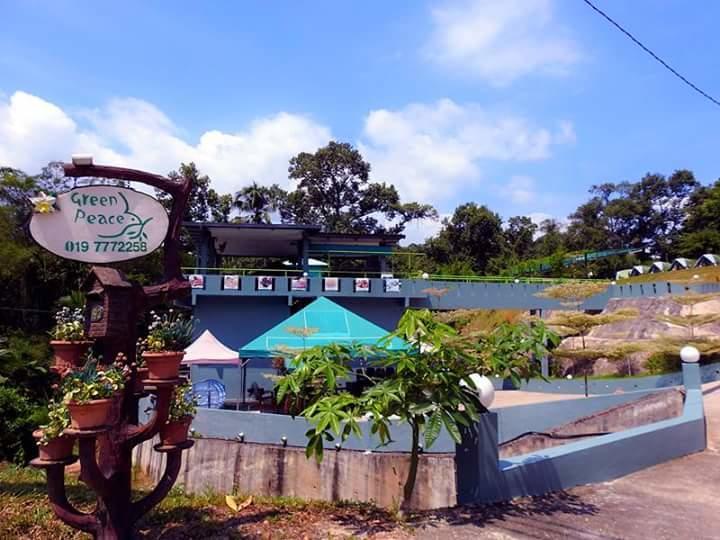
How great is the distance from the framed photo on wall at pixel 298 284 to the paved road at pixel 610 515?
13.6 meters

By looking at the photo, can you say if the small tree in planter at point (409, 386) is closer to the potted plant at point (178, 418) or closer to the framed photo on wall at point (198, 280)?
the potted plant at point (178, 418)

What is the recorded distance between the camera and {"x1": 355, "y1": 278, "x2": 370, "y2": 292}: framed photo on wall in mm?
18203

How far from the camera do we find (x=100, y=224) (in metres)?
3.59

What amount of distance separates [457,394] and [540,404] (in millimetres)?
7391

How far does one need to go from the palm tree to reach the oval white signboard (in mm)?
30364

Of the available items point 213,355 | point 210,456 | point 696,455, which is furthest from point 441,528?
point 213,355

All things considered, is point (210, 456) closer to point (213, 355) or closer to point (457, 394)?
point (213, 355)

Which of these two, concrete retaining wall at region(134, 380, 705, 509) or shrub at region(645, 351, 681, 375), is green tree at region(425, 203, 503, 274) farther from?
concrete retaining wall at region(134, 380, 705, 509)

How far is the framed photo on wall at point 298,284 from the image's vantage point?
57.7 ft

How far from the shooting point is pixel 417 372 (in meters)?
3.72

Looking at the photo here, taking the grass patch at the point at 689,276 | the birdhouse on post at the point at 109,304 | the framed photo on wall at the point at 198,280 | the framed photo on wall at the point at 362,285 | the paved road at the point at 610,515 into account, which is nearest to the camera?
the birdhouse on post at the point at 109,304

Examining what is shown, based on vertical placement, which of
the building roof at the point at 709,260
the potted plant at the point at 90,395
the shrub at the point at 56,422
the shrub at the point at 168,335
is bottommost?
the shrub at the point at 56,422

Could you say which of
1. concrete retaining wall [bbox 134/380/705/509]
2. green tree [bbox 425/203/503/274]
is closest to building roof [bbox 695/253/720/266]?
green tree [bbox 425/203/503/274]

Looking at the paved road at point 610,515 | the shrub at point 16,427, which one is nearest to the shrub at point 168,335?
the paved road at point 610,515
